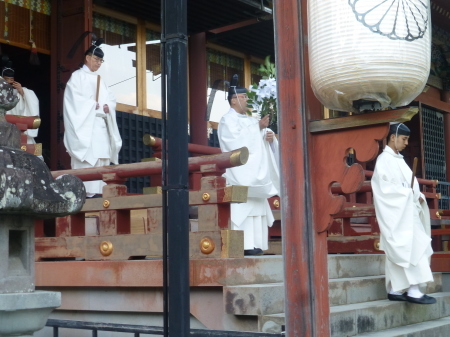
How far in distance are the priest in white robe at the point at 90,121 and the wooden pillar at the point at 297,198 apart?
523cm

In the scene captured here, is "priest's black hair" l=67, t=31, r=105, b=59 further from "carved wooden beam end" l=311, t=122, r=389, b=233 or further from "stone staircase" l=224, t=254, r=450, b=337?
"carved wooden beam end" l=311, t=122, r=389, b=233

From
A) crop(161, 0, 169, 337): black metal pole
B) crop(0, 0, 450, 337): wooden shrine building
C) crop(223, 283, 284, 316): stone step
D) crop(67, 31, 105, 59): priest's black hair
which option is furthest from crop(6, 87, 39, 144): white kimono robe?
crop(161, 0, 169, 337): black metal pole

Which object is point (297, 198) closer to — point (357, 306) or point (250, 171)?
point (357, 306)

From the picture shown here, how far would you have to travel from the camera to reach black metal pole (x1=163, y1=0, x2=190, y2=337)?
302 cm

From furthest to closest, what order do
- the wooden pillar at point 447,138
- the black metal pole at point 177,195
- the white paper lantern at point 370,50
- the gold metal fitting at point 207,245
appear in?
the wooden pillar at point 447,138 → the gold metal fitting at point 207,245 → the white paper lantern at point 370,50 → the black metal pole at point 177,195

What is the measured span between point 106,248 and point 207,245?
3.63ft

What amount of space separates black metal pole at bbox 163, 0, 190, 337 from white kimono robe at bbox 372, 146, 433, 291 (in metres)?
4.51

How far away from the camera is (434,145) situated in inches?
520

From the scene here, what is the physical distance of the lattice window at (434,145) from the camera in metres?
13.0

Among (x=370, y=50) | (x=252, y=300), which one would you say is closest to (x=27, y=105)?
(x=252, y=300)

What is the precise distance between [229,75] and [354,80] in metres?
8.44

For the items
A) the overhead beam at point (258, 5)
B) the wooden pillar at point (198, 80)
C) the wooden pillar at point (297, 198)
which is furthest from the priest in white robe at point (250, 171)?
the wooden pillar at point (297, 198)

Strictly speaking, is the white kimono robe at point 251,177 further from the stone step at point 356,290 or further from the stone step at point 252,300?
the stone step at point 252,300

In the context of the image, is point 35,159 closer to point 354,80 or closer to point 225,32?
point 354,80
